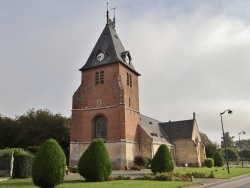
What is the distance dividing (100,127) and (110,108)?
3341 millimetres

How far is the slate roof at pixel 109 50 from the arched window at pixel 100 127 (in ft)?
28.2

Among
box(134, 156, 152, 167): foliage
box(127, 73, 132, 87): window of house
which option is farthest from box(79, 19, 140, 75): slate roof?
box(134, 156, 152, 167): foliage

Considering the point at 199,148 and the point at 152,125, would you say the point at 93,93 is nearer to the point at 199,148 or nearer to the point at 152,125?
the point at 152,125

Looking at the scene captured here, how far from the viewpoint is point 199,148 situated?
2068 inches

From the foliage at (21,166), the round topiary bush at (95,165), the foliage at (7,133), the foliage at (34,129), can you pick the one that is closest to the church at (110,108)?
the foliage at (34,129)

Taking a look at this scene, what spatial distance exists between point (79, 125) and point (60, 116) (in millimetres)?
11892

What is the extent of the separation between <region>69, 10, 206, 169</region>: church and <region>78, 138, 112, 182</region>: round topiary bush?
51.3 ft

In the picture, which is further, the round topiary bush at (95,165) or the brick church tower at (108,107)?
the brick church tower at (108,107)

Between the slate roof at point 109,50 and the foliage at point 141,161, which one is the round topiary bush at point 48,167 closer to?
the foliage at point 141,161

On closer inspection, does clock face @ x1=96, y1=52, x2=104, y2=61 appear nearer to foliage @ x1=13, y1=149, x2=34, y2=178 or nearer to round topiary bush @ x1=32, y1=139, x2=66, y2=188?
foliage @ x1=13, y1=149, x2=34, y2=178

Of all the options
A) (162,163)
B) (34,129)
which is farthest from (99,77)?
(162,163)

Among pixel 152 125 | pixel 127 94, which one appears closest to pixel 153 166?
pixel 127 94

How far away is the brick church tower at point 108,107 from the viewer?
37.7 meters

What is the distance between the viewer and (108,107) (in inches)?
1545
